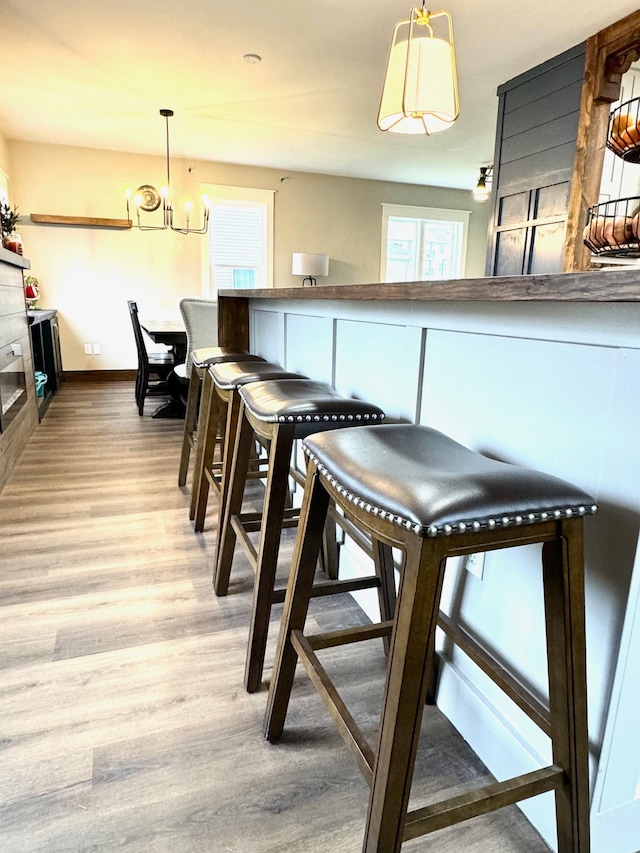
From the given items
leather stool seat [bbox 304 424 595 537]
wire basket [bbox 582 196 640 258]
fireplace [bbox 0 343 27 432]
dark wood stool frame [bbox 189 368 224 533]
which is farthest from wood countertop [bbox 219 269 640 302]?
fireplace [bbox 0 343 27 432]

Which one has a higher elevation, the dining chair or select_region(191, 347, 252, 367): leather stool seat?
select_region(191, 347, 252, 367): leather stool seat

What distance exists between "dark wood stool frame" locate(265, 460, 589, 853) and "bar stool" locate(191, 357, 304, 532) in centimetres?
85

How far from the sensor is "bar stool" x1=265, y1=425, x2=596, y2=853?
71cm

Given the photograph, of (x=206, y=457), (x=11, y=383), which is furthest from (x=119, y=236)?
(x=206, y=457)

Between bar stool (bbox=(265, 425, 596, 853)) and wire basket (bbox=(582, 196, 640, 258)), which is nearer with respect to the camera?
bar stool (bbox=(265, 425, 596, 853))

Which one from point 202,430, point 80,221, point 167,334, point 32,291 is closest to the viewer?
point 202,430

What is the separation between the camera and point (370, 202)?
7.08 m

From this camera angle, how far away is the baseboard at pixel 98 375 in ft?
20.0

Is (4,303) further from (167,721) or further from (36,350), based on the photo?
(167,721)

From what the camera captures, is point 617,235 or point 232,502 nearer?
point 617,235

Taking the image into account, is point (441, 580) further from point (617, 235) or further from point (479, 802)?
point (617, 235)

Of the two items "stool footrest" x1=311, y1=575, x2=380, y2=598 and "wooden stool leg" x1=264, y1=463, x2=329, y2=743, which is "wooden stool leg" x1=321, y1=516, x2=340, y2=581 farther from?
"wooden stool leg" x1=264, y1=463, x2=329, y2=743

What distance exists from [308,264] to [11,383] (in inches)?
168

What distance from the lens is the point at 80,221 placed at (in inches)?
226
